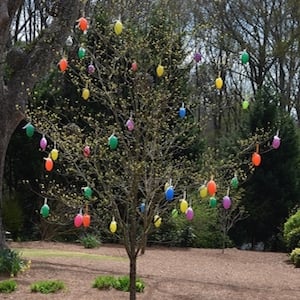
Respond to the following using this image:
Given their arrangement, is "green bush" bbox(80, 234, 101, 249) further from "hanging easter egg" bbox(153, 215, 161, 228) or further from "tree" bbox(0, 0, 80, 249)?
"hanging easter egg" bbox(153, 215, 161, 228)

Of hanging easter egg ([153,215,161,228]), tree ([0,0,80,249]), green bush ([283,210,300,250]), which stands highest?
tree ([0,0,80,249])

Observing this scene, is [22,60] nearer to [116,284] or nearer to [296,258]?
[116,284]

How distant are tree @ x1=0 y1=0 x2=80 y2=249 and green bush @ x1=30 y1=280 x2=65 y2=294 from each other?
1.82 metres

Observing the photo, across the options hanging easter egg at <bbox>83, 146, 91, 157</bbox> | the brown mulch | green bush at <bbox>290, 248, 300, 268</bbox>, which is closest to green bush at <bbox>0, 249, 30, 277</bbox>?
the brown mulch

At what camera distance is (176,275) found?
8.44m

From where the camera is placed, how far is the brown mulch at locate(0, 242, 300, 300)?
6.86m

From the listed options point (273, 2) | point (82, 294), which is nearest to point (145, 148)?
point (82, 294)

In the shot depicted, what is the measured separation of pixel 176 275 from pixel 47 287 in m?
2.36

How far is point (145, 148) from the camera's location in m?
5.97

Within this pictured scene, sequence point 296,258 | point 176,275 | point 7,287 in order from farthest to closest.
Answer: point 296,258, point 176,275, point 7,287

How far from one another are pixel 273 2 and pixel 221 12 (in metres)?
1.92

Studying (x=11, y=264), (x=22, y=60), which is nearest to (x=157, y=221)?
(x=11, y=264)

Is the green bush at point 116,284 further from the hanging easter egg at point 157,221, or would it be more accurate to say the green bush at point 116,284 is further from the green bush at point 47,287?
the hanging easter egg at point 157,221

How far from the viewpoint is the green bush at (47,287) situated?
21.9 feet
